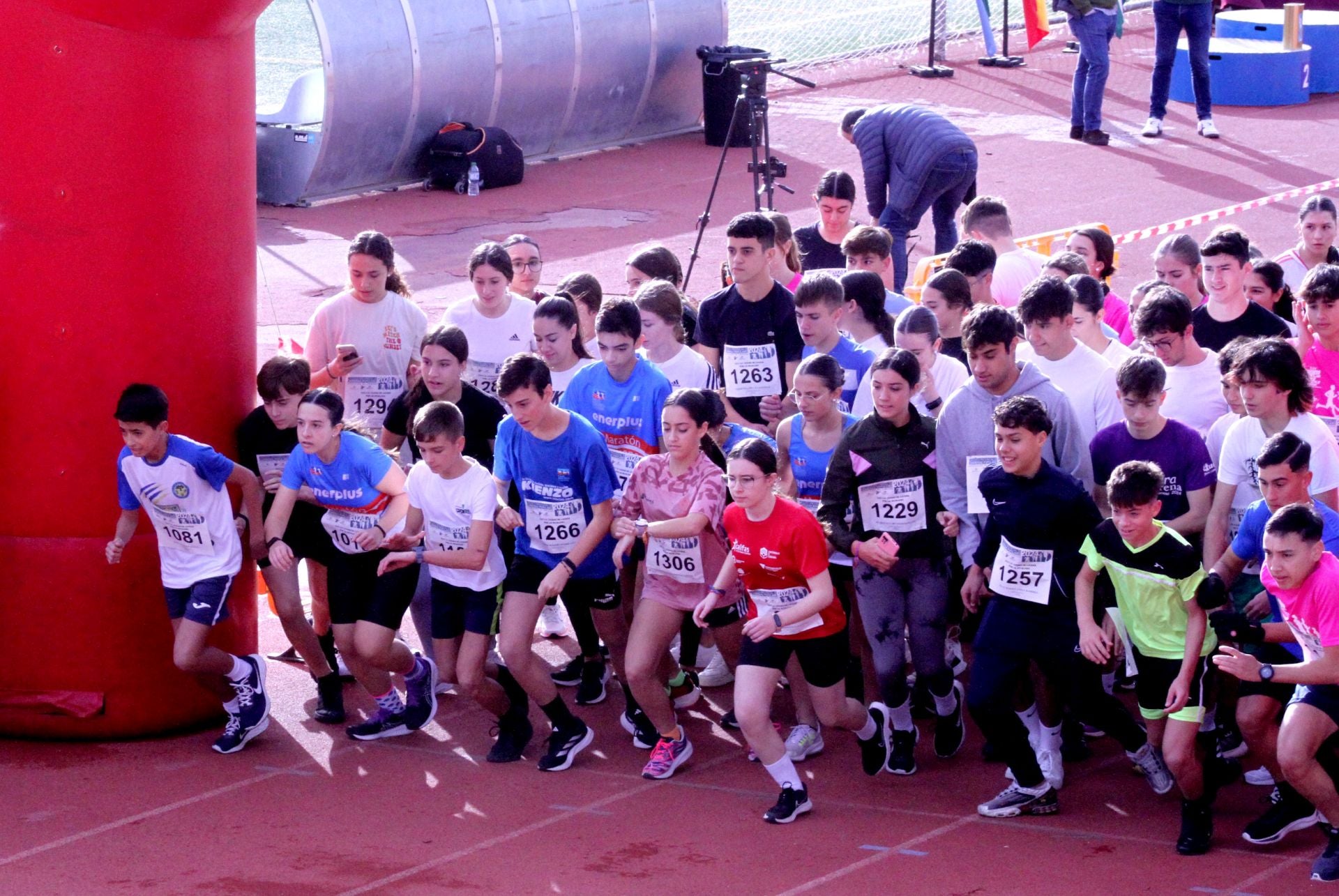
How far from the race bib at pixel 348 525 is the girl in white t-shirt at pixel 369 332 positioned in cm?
123

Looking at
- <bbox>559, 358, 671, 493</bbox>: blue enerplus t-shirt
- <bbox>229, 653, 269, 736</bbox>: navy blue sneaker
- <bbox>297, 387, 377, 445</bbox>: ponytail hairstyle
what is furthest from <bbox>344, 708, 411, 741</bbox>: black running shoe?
<bbox>559, 358, 671, 493</bbox>: blue enerplus t-shirt

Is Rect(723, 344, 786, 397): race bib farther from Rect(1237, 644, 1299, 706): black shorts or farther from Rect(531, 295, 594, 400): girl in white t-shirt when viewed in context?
Rect(1237, 644, 1299, 706): black shorts

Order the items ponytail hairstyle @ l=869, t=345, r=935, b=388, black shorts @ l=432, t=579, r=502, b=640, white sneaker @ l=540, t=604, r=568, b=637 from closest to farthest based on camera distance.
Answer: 1. ponytail hairstyle @ l=869, t=345, r=935, b=388
2. black shorts @ l=432, t=579, r=502, b=640
3. white sneaker @ l=540, t=604, r=568, b=637

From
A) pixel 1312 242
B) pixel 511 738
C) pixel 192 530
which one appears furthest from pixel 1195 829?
pixel 1312 242

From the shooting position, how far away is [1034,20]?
75.6 feet

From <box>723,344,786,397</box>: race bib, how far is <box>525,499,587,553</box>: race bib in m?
1.32

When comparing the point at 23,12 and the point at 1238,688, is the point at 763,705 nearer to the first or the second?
the point at 1238,688

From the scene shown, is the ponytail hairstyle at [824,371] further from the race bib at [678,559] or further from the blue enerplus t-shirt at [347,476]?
the blue enerplus t-shirt at [347,476]

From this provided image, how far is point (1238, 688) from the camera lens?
238 inches

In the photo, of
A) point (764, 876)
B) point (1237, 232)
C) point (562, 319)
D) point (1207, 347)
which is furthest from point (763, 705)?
point (1237, 232)

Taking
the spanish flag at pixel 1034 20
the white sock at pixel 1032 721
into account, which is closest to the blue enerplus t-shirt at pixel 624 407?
the white sock at pixel 1032 721

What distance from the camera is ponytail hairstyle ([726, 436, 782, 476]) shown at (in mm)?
6094

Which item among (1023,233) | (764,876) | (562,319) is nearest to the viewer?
(764,876)

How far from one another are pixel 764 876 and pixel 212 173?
3601 mm
